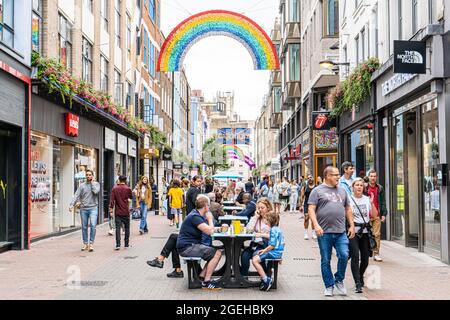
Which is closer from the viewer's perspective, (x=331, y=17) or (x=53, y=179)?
(x=53, y=179)

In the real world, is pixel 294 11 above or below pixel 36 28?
above

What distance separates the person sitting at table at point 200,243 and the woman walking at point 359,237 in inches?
79.4

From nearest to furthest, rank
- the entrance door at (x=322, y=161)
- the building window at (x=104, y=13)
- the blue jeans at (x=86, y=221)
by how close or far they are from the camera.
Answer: the blue jeans at (x=86, y=221)
the building window at (x=104, y=13)
the entrance door at (x=322, y=161)

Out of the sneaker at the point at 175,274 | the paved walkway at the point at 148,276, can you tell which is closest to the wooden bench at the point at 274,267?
the paved walkway at the point at 148,276

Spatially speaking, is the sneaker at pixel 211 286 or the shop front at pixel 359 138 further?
the shop front at pixel 359 138

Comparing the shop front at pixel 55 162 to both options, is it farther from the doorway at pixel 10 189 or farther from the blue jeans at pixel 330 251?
the blue jeans at pixel 330 251

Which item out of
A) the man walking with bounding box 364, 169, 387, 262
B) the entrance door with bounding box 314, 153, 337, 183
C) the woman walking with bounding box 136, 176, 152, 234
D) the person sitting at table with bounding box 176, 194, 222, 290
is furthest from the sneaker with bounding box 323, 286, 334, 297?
the entrance door with bounding box 314, 153, 337, 183

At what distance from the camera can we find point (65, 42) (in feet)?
64.9

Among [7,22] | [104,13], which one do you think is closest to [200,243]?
[7,22]

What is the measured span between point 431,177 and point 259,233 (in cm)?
547

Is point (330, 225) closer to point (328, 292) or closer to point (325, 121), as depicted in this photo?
point (328, 292)

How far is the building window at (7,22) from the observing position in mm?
14344

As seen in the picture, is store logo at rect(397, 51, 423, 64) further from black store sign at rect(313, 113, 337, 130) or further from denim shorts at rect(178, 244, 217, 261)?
black store sign at rect(313, 113, 337, 130)
